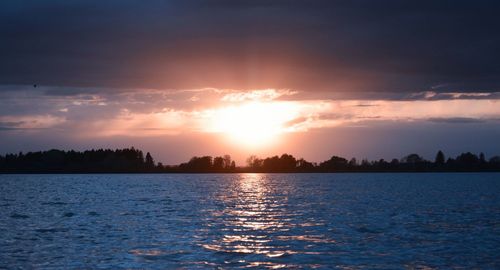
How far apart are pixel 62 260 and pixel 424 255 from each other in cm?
2026

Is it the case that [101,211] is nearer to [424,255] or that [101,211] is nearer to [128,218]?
[128,218]

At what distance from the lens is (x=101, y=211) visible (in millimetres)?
73062

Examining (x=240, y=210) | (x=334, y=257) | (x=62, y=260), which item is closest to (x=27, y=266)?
(x=62, y=260)

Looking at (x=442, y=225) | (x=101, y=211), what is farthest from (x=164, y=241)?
(x=101, y=211)

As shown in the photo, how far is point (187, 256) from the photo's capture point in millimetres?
37906

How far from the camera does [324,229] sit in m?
52.1

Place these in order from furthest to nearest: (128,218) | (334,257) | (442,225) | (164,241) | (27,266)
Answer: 1. (128,218)
2. (442,225)
3. (164,241)
4. (334,257)
5. (27,266)

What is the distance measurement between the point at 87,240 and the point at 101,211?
2841 centimetres

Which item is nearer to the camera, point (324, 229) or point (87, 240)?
point (87, 240)

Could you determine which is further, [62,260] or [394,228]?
[394,228]

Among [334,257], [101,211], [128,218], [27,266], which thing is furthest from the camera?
[101,211]

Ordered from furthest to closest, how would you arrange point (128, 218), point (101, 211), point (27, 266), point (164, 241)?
point (101, 211) → point (128, 218) → point (164, 241) → point (27, 266)

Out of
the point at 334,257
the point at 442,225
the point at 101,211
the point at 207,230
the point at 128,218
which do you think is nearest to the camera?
the point at 334,257

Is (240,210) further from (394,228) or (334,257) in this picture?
(334,257)
